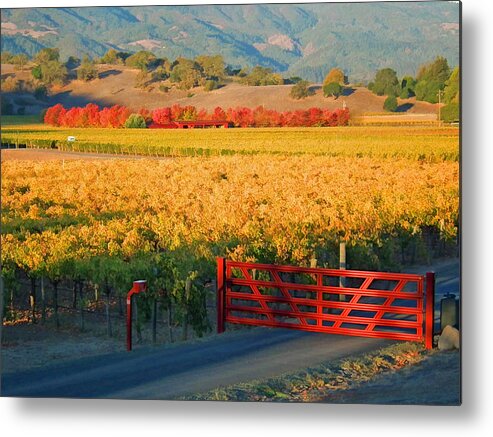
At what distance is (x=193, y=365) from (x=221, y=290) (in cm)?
82

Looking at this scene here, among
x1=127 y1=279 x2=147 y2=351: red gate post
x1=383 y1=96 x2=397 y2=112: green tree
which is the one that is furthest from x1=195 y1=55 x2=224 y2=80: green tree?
x1=127 y1=279 x2=147 y2=351: red gate post

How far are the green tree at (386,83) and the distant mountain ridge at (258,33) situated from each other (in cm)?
7

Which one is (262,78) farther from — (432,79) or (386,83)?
(432,79)

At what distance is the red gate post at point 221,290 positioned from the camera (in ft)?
39.4

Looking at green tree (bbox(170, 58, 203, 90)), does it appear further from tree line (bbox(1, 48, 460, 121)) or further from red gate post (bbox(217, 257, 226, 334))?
red gate post (bbox(217, 257, 226, 334))

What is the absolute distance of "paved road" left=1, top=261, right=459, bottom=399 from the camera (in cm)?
1143

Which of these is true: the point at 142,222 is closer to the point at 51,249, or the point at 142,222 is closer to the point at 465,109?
the point at 51,249

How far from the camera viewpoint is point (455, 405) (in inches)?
432

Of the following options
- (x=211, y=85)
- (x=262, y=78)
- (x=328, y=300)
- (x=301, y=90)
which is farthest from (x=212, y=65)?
(x=328, y=300)

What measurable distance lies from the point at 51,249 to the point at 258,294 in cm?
211

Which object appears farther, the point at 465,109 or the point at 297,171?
the point at 297,171

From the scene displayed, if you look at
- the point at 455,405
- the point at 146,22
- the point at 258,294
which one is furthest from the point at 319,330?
the point at 146,22

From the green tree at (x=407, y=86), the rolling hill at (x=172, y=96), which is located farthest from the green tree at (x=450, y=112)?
the rolling hill at (x=172, y=96)

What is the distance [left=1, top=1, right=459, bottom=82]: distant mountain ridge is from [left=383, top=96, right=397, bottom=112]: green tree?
0.90 feet
